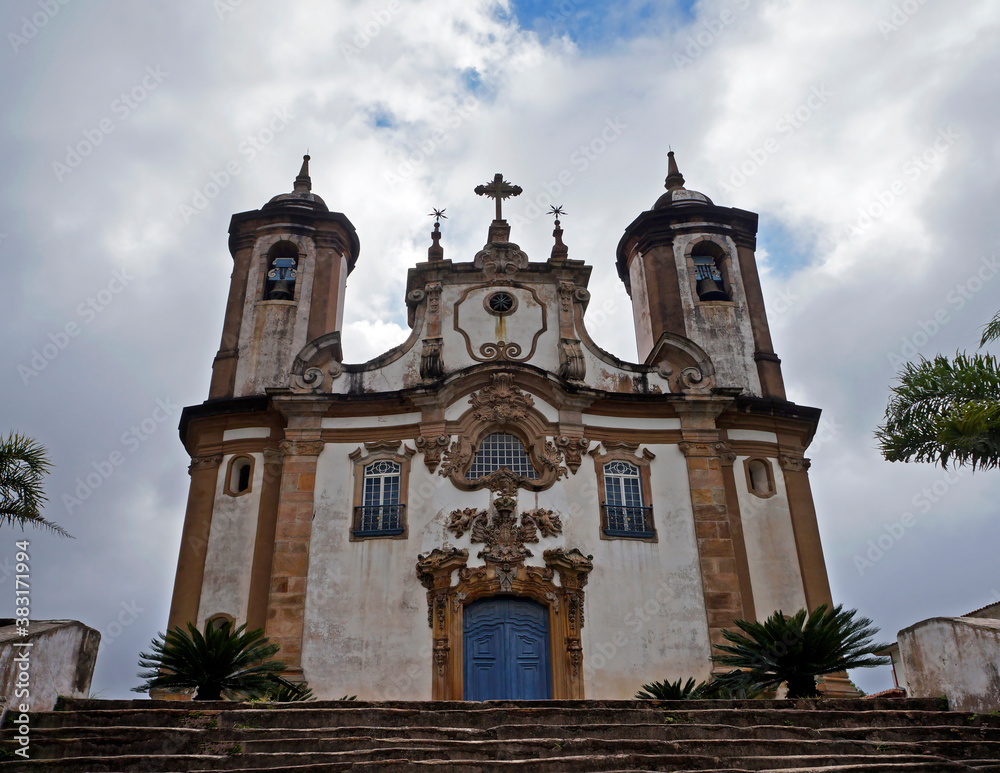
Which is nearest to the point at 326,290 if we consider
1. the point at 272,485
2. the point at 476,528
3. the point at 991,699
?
the point at 272,485

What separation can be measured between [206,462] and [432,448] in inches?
172

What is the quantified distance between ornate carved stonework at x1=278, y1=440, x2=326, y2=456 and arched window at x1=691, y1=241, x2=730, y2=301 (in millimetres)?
8692

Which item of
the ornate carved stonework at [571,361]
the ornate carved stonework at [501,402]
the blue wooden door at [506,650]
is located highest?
the ornate carved stonework at [571,361]

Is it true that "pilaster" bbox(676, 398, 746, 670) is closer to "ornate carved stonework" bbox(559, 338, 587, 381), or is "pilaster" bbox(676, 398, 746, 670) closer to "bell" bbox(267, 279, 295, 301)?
"ornate carved stonework" bbox(559, 338, 587, 381)

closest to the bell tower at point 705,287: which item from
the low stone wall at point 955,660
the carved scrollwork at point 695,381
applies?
the carved scrollwork at point 695,381

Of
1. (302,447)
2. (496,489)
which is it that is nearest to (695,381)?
(496,489)

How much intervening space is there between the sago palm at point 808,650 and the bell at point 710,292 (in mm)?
9662

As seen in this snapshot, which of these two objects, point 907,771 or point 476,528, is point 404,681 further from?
point 907,771

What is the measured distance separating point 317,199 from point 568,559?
Answer: 11.3m

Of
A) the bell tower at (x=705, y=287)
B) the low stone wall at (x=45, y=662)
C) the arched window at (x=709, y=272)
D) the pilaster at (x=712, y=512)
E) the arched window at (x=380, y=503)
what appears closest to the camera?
the low stone wall at (x=45, y=662)

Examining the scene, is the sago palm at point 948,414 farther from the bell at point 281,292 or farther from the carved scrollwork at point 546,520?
the bell at point 281,292

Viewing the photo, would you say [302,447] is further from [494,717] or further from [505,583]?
[494,717]

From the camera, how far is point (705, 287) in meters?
19.3

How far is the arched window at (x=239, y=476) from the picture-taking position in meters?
16.3
